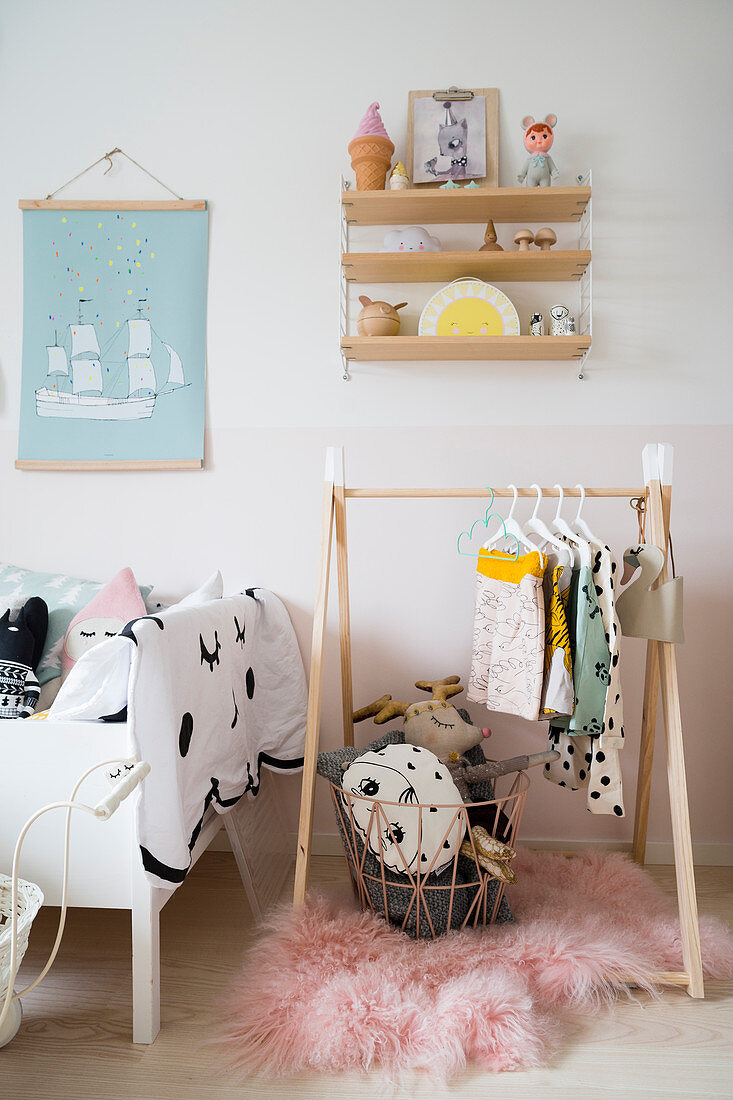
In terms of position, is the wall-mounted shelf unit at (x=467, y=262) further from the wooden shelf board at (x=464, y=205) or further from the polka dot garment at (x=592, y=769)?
the polka dot garment at (x=592, y=769)

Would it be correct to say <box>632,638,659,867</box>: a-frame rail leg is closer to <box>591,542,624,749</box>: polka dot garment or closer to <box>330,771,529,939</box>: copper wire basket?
<box>591,542,624,749</box>: polka dot garment

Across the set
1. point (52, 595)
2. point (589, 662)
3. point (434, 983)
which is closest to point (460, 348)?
point (589, 662)

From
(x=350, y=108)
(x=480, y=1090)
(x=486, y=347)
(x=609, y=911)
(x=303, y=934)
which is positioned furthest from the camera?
(x=350, y=108)

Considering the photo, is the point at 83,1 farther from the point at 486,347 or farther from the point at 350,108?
the point at 486,347

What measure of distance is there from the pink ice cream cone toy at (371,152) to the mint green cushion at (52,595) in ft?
3.89

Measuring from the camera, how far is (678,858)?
1.46 m

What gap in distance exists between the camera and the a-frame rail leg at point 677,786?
4.61 ft

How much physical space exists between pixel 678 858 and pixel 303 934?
28.0 inches

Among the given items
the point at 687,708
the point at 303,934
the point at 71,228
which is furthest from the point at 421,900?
the point at 71,228

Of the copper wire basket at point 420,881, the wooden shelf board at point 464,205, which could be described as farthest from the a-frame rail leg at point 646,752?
the wooden shelf board at point 464,205

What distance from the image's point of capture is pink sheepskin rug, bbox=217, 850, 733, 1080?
1.23 metres

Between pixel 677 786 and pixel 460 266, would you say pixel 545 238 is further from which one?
pixel 677 786

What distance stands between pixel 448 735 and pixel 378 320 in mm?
1014

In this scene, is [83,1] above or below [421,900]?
above
